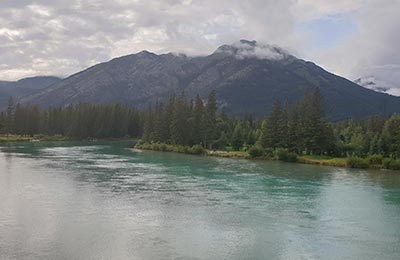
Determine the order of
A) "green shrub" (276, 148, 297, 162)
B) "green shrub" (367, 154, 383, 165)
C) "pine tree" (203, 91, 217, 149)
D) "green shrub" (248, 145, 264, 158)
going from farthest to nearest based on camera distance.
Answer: "pine tree" (203, 91, 217, 149) < "green shrub" (248, 145, 264, 158) < "green shrub" (276, 148, 297, 162) < "green shrub" (367, 154, 383, 165)

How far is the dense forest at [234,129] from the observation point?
87812 mm

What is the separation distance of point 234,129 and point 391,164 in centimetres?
5079

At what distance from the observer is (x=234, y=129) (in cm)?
12088

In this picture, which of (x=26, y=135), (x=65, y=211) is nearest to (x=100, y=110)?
(x=26, y=135)

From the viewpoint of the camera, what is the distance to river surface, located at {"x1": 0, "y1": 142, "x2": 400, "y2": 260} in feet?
87.1

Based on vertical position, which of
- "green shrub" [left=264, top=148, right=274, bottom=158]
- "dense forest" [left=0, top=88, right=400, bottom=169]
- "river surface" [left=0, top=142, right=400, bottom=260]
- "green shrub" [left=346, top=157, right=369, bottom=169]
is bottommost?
"river surface" [left=0, top=142, right=400, bottom=260]

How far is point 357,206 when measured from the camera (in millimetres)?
42344

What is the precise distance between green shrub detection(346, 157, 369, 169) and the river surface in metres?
13.3

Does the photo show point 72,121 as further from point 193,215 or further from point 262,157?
point 193,215

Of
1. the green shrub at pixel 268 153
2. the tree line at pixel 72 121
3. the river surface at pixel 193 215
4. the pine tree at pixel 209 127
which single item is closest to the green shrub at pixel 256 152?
the green shrub at pixel 268 153

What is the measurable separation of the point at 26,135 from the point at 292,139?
102 metres

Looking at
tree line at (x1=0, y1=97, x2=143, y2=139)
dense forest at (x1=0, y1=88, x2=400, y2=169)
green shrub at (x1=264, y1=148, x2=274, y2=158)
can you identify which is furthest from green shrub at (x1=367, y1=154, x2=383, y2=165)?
tree line at (x1=0, y1=97, x2=143, y2=139)

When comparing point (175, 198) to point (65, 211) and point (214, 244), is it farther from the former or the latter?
point (214, 244)

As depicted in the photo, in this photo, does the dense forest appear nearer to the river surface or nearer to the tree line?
the tree line
